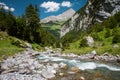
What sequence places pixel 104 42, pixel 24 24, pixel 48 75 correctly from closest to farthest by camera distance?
1. pixel 48 75
2. pixel 104 42
3. pixel 24 24

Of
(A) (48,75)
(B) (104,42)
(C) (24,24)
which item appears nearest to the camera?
(A) (48,75)

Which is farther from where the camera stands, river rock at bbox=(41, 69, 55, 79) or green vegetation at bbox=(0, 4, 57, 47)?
green vegetation at bbox=(0, 4, 57, 47)

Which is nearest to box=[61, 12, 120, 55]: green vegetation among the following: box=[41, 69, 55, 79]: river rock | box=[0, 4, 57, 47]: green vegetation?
box=[0, 4, 57, 47]: green vegetation

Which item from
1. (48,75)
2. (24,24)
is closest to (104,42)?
(24,24)

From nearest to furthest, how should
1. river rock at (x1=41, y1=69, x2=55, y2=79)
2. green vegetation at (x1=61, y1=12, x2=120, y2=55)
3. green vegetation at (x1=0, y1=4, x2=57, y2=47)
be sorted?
river rock at (x1=41, y1=69, x2=55, y2=79)
green vegetation at (x1=61, y1=12, x2=120, y2=55)
green vegetation at (x1=0, y1=4, x2=57, y2=47)

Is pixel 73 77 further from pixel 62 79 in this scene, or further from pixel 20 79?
pixel 20 79

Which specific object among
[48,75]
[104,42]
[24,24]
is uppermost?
[24,24]

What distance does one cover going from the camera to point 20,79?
22.9 metres

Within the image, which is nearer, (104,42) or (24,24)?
(104,42)

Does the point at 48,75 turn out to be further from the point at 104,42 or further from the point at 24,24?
the point at 24,24

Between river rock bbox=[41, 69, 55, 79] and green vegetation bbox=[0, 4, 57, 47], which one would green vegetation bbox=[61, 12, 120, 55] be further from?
river rock bbox=[41, 69, 55, 79]

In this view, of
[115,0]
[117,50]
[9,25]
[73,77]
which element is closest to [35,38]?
[9,25]

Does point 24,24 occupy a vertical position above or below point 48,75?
above

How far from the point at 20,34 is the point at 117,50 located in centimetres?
5087
